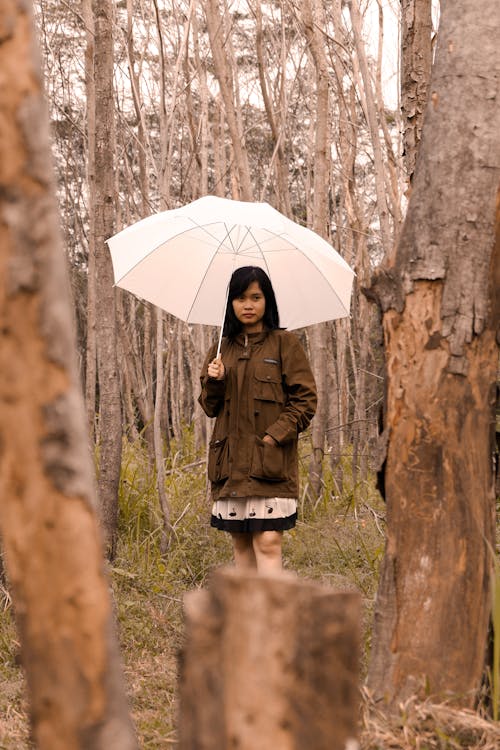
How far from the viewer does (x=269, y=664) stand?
1.46 meters

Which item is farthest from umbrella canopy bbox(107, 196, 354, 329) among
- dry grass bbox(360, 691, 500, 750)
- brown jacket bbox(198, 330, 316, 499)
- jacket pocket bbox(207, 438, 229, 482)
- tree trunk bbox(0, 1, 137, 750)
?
tree trunk bbox(0, 1, 137, 750)

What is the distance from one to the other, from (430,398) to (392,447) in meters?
0.18

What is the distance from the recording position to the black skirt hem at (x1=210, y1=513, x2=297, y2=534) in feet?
12.0

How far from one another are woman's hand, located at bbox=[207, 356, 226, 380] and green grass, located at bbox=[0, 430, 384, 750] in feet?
3.88

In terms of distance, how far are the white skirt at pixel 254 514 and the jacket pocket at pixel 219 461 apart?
0.11 meters

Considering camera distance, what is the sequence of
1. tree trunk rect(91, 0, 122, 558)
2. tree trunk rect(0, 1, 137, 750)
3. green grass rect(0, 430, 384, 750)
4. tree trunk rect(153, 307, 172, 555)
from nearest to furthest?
tree trunk rect(0, 1, 137, 750) → green grass rect(0, 430, 384, 750) → tree trunk rect(91, 0, 122, 558) → tree trunk rect(153, 307, 172, 555)

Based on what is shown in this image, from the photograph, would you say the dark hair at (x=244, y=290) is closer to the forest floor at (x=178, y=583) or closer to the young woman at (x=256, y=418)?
the young woman at (x=256, y=418)

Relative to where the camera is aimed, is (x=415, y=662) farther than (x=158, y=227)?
No

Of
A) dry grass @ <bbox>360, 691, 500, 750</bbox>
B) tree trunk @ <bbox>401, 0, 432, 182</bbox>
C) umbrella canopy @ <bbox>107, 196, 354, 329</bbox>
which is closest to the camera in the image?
dry grass @ <bbox>360, 691, 500, 750</bbox>

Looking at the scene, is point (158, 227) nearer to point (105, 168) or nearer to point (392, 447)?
point (105, 168)

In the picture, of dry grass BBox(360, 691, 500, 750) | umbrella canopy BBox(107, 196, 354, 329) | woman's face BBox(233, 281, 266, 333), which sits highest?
umbrella canopy BBox(107, 196, 354, 329)

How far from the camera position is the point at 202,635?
1.50m

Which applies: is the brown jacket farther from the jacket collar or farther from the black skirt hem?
the black skirt hem

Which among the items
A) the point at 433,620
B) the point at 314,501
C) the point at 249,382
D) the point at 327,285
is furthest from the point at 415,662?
the point at 314,501
